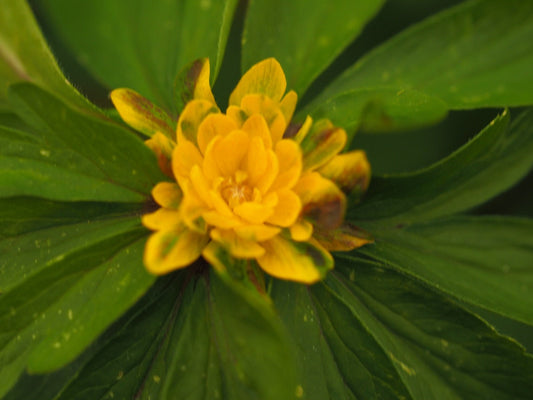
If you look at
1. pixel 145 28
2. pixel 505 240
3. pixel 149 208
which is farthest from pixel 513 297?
pixel 145 28

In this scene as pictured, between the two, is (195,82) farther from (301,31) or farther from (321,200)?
(301,31)

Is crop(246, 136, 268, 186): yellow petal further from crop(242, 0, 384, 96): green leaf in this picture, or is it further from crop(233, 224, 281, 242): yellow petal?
crop(242, 0, 384, 96): green leaf

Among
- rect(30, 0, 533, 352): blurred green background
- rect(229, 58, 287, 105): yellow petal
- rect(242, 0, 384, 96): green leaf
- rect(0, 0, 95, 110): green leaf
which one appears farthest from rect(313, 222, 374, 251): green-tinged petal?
rect(30, 0, 533, 352): blurred green background

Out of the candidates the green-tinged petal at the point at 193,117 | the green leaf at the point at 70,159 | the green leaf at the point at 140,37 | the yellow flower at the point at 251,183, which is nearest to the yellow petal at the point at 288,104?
the yellow flower at the point at 251,183

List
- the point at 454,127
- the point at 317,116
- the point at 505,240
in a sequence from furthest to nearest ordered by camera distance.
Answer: the point at 454,127 → the point at 505,240 → the point at 317,116

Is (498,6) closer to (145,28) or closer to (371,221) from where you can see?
(371,221)

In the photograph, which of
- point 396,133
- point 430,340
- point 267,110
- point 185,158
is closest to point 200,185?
point 185,158
